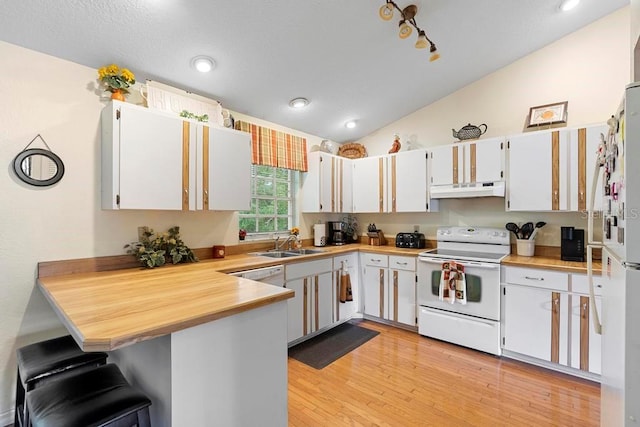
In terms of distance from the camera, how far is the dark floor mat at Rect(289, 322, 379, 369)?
273cm

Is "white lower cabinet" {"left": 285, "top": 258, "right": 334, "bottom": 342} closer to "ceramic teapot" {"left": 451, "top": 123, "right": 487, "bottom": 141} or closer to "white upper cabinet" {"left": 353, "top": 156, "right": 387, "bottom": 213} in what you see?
"white upper cabinet" {"left": 353, "top": 156, "right": 387, "bottom": 213}

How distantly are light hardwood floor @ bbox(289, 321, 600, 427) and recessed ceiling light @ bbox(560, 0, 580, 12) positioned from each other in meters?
3.06

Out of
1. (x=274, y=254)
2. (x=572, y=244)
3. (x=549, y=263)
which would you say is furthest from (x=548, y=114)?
(x=274, y=254)

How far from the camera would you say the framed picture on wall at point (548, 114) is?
285 centimetres

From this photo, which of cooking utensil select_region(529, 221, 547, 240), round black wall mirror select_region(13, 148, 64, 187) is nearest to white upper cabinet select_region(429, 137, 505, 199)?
cooking utensil select_region(529, 221, 547, 240)

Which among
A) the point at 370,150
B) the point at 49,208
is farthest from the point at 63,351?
the point at 370,150

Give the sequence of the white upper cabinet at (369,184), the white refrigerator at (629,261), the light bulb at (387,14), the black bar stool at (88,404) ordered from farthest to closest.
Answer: the white upper cabinet at (369,184), the light bulb at (387,14), the black bar stool at (88,404), the white refrigerator at (629,261)

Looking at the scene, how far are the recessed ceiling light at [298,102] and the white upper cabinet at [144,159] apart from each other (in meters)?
1.19

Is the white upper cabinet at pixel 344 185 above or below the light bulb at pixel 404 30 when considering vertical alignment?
below

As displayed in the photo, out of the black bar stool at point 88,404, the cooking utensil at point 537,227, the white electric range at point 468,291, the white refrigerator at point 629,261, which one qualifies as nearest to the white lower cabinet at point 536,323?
the white electric range at point 468,291

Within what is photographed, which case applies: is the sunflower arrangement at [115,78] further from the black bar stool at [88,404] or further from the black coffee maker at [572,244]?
the black coffee maker at [572,244]

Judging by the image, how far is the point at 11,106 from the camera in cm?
190

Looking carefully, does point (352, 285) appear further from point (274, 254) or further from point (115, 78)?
point (115, 78)

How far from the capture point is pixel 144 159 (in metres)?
2.18
